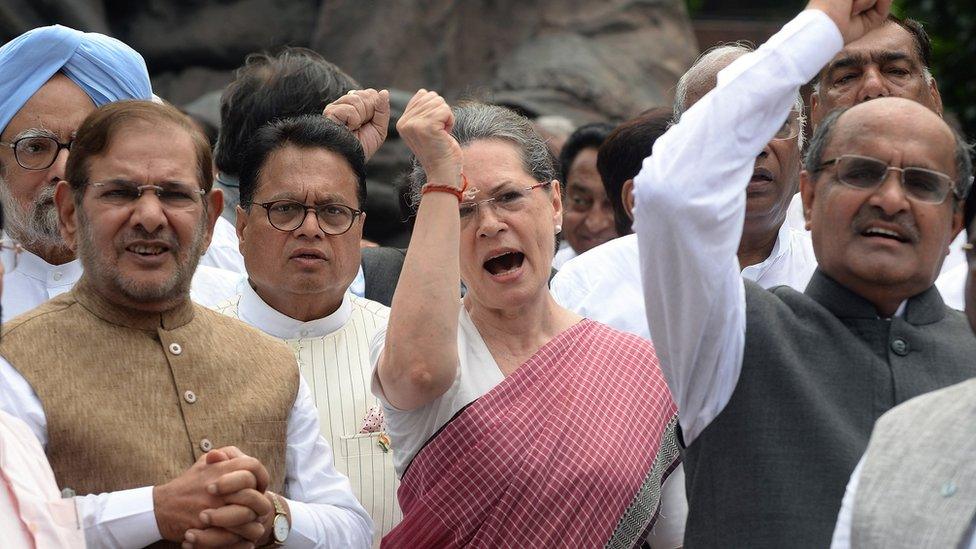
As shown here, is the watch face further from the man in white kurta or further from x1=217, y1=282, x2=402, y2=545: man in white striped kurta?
the man in white kurta

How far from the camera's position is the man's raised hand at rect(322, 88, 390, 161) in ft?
13.6

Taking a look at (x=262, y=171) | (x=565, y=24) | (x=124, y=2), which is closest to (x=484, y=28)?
(x=565, y=24)

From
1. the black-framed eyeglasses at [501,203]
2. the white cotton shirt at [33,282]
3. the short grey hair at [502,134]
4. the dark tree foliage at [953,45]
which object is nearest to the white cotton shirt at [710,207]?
the black-framed eyeglasses at [501,203]

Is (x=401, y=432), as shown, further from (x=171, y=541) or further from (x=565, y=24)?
(x=565, y=24)

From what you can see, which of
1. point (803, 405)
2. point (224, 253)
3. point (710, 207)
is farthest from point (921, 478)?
point (224, 253)

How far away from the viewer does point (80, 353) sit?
2920 millimetres

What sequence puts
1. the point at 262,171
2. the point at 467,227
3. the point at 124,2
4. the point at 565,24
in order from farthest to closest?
the point at 565,24 < the point at 124,2 < the point at 262,171 < the point at 467,227

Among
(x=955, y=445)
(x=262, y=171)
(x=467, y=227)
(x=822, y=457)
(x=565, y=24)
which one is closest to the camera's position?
(x=955, y=445)

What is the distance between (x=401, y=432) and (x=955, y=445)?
4.45 feet

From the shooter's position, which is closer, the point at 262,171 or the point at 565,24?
the point at 262,171

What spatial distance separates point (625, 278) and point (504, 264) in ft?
2.27

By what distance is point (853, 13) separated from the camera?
279cm

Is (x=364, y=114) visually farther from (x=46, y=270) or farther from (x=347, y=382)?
(x=46, y=270)

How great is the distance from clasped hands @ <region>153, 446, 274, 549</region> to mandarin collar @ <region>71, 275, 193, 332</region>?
404mm
